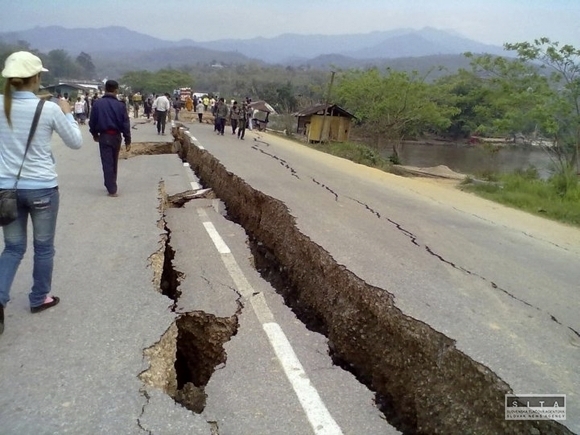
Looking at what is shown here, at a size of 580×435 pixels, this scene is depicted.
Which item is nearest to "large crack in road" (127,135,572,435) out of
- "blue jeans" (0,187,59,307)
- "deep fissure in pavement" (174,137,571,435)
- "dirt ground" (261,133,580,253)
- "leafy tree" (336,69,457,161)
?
"deep fissure in pavement" (174,137,571,435)

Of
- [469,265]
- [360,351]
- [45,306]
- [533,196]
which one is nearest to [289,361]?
[360,351]

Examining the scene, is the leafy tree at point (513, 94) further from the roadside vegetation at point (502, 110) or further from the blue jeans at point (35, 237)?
the blue jeans at point (35, 237)

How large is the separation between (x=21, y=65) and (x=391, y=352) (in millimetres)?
3226

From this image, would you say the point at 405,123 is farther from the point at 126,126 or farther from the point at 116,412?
the point at 116,412

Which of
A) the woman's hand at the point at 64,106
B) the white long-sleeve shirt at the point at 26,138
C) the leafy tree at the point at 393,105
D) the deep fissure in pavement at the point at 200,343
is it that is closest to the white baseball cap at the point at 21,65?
the white long-sleeve shirt at the point at 26,138

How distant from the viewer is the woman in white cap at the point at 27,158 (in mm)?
3215

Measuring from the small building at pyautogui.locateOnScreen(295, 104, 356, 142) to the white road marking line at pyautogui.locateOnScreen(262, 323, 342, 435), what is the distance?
1150 inches

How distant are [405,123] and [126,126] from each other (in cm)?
2916

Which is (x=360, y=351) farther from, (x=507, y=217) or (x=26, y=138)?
(x=507, y=217)

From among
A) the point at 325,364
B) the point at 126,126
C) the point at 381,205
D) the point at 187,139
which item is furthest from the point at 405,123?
the point at 325,364

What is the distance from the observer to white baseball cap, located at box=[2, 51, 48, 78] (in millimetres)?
3150

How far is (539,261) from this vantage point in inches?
243

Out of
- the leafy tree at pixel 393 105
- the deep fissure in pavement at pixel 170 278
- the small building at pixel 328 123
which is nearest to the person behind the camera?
the deep fissure in pavement at pixel 170 278

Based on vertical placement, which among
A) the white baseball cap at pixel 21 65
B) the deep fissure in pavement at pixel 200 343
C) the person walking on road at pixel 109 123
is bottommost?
the deep fissure in pavement at pixel 200 343
